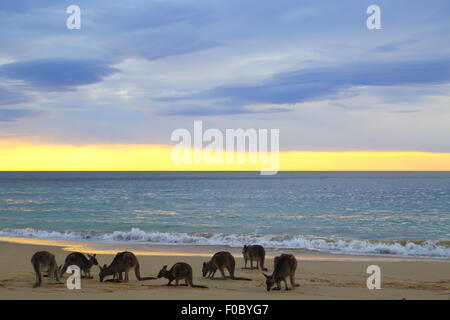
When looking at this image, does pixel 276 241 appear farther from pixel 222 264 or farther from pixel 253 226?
pixel 222 264

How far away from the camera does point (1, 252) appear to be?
51.4 feet

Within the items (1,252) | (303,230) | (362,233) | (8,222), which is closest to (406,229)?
(362,233)

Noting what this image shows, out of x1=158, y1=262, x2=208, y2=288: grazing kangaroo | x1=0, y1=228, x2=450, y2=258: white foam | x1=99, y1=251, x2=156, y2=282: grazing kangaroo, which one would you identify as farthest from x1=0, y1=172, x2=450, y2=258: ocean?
x1=99, y1=251, x2=156, y2=282: grazing kangaroo

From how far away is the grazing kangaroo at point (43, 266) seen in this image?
9305mm

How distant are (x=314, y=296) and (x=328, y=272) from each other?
3.66 m

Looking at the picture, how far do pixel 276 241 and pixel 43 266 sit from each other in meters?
13.1

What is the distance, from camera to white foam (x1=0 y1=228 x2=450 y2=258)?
18.1 meters

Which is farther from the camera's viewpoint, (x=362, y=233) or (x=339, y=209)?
(x=339, y=209)

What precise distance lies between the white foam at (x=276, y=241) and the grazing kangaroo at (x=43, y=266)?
448 inches

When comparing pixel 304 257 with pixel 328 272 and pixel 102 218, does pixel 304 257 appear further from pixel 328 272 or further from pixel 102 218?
pixel 102 218

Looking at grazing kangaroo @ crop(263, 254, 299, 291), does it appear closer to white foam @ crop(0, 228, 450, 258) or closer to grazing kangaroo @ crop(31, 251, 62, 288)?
grazing kangaroo @ crop(31, 251, 62, 288)

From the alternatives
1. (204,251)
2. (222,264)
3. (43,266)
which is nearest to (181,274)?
(222,264)

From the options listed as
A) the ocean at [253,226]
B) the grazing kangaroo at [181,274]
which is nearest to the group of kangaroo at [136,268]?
the grazing kangaroo at [181,274]

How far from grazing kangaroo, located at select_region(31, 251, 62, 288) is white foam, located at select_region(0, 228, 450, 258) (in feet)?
37.3
